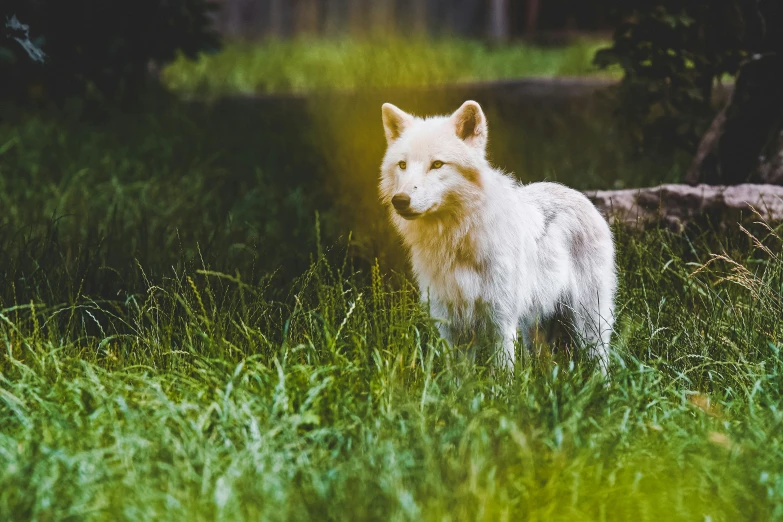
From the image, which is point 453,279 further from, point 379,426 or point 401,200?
point 379,426

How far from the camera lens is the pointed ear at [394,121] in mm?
3721

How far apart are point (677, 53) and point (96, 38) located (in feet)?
10.7

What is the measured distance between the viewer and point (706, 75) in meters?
5.75

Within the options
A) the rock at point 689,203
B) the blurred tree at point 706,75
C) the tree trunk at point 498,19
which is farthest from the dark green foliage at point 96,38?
the tree trunk at point 498,19

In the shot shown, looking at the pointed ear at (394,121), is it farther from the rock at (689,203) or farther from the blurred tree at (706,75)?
the blurred tree at (706,75)

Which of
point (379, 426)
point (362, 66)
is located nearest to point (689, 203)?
point (379, 426)

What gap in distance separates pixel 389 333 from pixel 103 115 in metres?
2.96

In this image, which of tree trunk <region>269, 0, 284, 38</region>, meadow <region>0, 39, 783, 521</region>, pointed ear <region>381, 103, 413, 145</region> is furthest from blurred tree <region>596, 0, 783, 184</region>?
tree trunk <region>269, 0, 284, 38</region>

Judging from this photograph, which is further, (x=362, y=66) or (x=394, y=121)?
(x=362, y=66)

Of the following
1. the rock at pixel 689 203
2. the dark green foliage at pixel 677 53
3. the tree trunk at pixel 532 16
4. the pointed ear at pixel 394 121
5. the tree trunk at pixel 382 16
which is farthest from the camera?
the tree trunk at pixel 532 16

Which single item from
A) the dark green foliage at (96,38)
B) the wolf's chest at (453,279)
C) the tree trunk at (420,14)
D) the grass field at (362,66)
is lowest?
the grass field at (362,66)

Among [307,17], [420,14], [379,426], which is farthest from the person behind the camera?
[307,17]

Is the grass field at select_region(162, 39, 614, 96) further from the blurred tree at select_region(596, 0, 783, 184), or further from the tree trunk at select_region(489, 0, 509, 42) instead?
the blurred tree at select_region(596, 0, 783, 184)

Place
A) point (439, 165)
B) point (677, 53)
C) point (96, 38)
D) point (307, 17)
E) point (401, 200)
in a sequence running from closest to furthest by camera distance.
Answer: point (401, 200), point (439, 165), point (96, 38), point (677, 53), point (307, 17)
